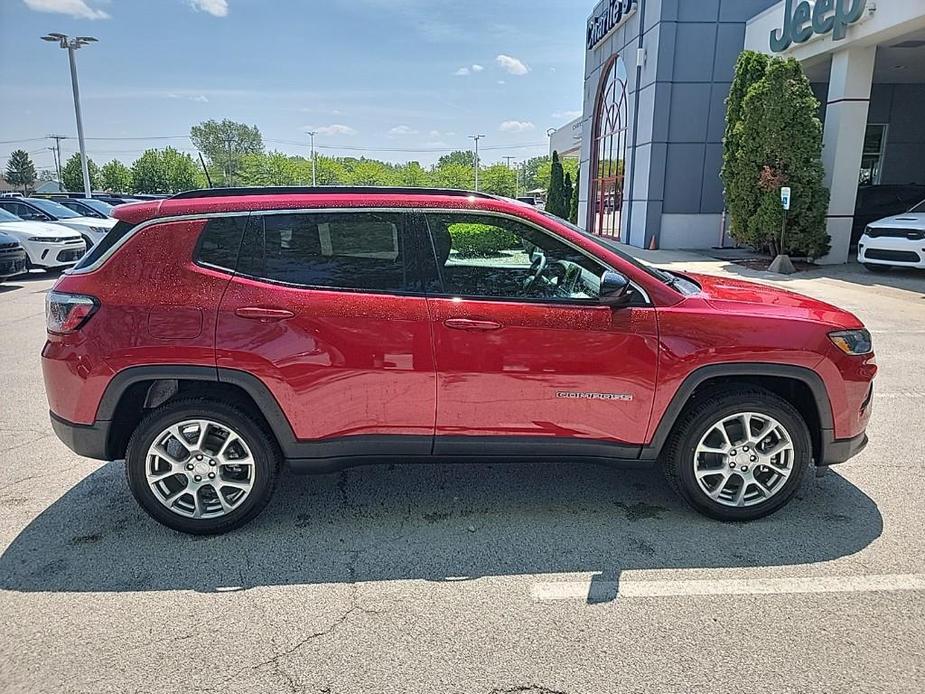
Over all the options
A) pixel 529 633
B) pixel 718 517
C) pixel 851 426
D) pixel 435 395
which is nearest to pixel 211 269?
pixel 435 395

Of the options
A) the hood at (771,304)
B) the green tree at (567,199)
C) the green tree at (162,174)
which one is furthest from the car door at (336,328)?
the green tree at (162,174)

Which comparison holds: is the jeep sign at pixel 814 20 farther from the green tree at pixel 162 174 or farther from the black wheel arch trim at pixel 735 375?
the green tree at pixel 162 174

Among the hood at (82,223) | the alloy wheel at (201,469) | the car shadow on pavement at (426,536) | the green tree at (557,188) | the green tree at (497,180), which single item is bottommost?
the car shadow on pavement at (426,536)

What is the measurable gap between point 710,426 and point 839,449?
730 millimetres

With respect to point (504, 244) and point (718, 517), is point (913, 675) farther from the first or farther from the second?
point (504, 244)

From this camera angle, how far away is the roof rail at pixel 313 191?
11.4 feet

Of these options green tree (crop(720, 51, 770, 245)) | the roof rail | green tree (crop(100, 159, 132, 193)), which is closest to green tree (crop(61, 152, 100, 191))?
green tree (crop(100, 159, 132, 193))

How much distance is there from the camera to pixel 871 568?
309 centimetres

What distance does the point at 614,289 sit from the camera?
3.16 m

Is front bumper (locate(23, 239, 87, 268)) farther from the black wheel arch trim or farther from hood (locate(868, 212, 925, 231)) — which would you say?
hood (locate(868, 212, 925, 231))

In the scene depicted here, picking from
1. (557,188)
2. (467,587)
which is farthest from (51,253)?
(557,188)

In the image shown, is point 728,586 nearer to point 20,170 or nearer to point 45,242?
point 45,242

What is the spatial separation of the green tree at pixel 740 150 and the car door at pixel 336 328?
556 inches

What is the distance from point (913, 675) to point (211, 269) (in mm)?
3418
